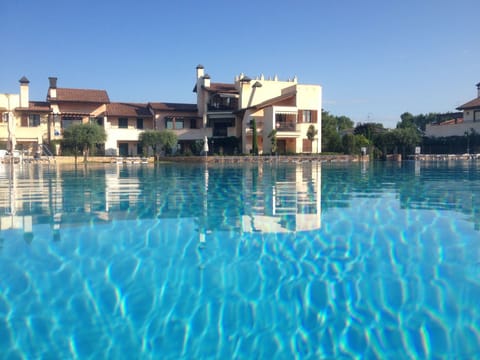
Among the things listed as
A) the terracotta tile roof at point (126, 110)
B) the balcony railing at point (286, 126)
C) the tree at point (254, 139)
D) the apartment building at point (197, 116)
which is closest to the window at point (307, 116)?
the apartment building at point (197, 116)

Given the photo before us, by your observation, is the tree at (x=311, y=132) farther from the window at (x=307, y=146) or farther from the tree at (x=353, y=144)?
the tree at (x=353, y=144)

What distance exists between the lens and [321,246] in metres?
5.68

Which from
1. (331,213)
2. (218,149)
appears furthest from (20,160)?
(331,213)

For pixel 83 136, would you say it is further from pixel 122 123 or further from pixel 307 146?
pixel 307 146

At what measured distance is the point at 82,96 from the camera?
39688 millimetres

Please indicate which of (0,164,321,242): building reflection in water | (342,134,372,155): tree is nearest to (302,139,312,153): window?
(342,134,372,155): tree

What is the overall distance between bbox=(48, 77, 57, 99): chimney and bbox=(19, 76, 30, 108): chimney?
1.82m

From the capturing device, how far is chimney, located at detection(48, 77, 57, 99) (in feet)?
126

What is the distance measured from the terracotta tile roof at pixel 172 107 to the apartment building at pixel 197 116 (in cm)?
2

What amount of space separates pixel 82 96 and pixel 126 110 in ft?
13.0

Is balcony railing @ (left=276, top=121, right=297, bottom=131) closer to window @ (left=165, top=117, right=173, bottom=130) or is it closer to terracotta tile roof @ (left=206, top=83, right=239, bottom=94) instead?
terracotta tile roof @ (left=206, top=83, right=239, bottom=94)

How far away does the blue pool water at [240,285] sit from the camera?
11.0 feet

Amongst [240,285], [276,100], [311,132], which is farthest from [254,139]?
[240,285]

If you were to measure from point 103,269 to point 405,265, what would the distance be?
3302 millimetres
